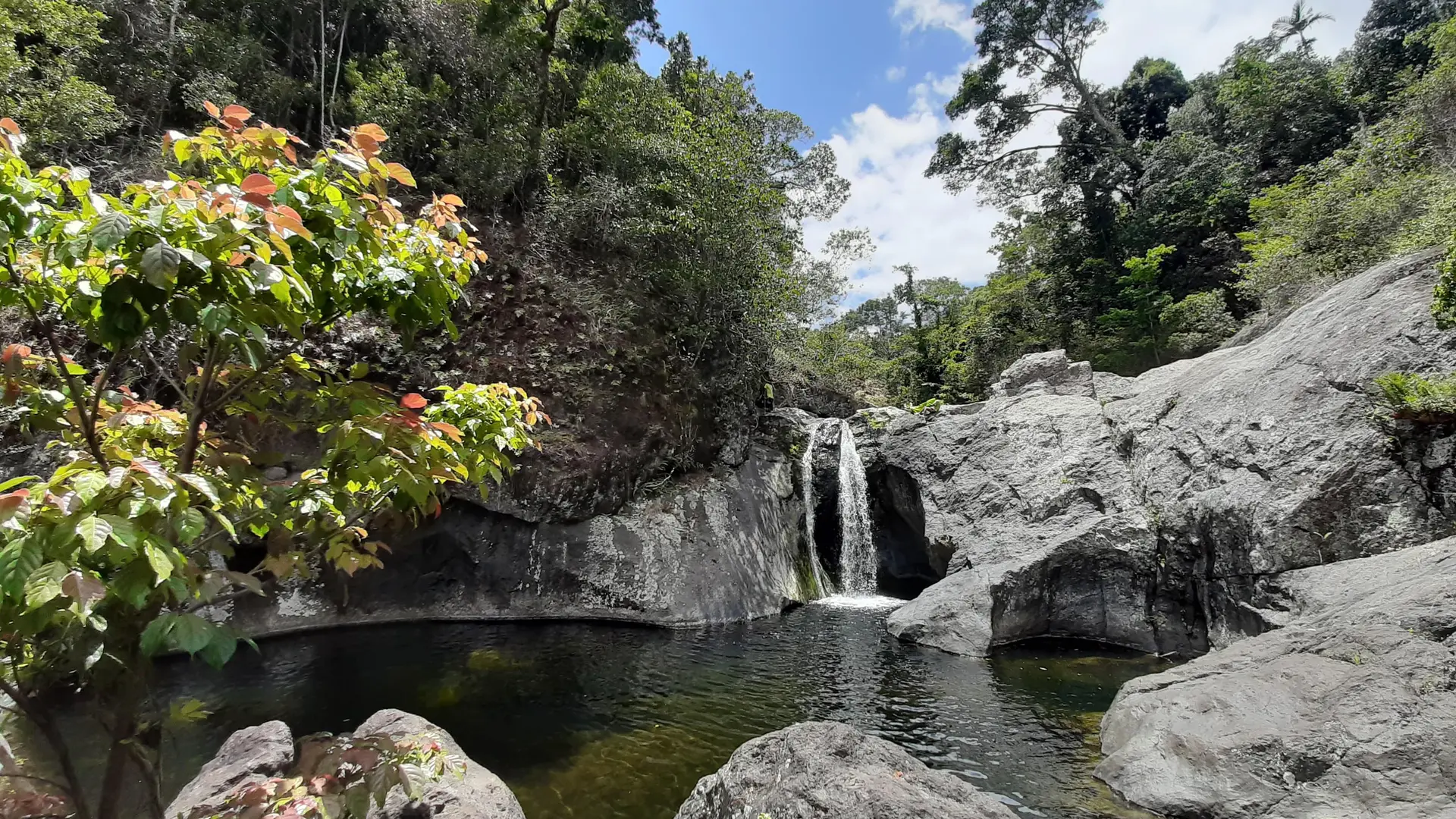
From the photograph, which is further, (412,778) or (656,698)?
(656,698)

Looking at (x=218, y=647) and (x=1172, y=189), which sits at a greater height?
(x=1172, y=189)

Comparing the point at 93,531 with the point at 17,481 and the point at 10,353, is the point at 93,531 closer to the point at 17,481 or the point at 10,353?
the point at 17,481

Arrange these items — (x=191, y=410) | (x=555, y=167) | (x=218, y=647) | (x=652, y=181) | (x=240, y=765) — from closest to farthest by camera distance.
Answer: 1. (x=218, y=647)
2. (x=191, y=410)
3. (x=240, y=765)
4. (x=652, y=181)
5. (x=555, y=167)

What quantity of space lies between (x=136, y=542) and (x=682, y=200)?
16017 mm

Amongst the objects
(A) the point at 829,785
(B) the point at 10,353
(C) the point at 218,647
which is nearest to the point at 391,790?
(A) the point at 829,785

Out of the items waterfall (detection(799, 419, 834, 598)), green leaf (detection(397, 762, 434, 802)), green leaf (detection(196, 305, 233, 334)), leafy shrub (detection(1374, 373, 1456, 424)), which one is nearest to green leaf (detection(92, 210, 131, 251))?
green leaf (detection(196, 305, 233, 334))

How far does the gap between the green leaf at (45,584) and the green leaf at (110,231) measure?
2.68 feet

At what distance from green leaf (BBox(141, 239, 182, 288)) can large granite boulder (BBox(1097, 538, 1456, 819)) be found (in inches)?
300

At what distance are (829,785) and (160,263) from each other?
4.39m

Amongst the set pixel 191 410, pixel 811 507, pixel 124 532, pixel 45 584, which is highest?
pixel 811 507

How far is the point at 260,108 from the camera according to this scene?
57.5 feet

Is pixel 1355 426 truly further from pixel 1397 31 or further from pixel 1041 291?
pixel 1397 31

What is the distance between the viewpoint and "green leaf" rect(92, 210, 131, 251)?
5.24 ft

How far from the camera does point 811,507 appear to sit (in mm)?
18172
